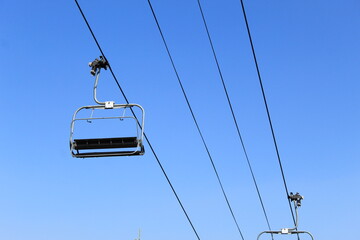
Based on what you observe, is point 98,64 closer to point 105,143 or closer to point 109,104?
point 109,104

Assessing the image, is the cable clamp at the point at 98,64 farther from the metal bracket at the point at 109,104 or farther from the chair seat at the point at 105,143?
the chair seat at the point at 105,143

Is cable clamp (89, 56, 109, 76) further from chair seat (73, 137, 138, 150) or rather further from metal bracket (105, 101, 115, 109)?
chair seat (73, 137, 138, 150)

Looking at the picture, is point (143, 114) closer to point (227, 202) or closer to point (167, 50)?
point (167, 50)

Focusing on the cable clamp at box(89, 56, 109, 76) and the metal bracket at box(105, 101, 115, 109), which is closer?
the metal bracket at box(105, 101, 115, 109)

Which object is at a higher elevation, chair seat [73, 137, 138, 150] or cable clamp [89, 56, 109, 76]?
cable clamp [89, 56, 109, 76]

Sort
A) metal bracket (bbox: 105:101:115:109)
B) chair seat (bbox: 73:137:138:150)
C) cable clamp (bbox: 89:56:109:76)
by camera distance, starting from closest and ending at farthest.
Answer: chair seat (bbox: 73:137:138:150) → metal bracket (bbox: 105:101:115:109) → cable clamp (bbox: 89:56:109:76)

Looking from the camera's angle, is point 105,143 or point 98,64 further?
point 98,64

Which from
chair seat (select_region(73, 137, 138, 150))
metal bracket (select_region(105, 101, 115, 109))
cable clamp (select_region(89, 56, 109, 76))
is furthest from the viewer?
cable clamp (select_region(89, 56, 109, 76))

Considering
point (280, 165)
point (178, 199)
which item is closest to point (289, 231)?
point (280, 165)

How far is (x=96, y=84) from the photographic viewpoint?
25.4 feet

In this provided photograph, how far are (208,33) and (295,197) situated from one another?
9210 millimetres

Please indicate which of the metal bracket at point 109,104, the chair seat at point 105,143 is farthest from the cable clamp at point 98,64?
the chair seat at point 105,143

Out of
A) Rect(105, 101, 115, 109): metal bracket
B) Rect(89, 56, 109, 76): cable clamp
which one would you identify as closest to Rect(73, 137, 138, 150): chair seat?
Rect(105, 101, 115, 109): metal bracket

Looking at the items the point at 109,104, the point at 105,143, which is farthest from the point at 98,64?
the point at 105,143
